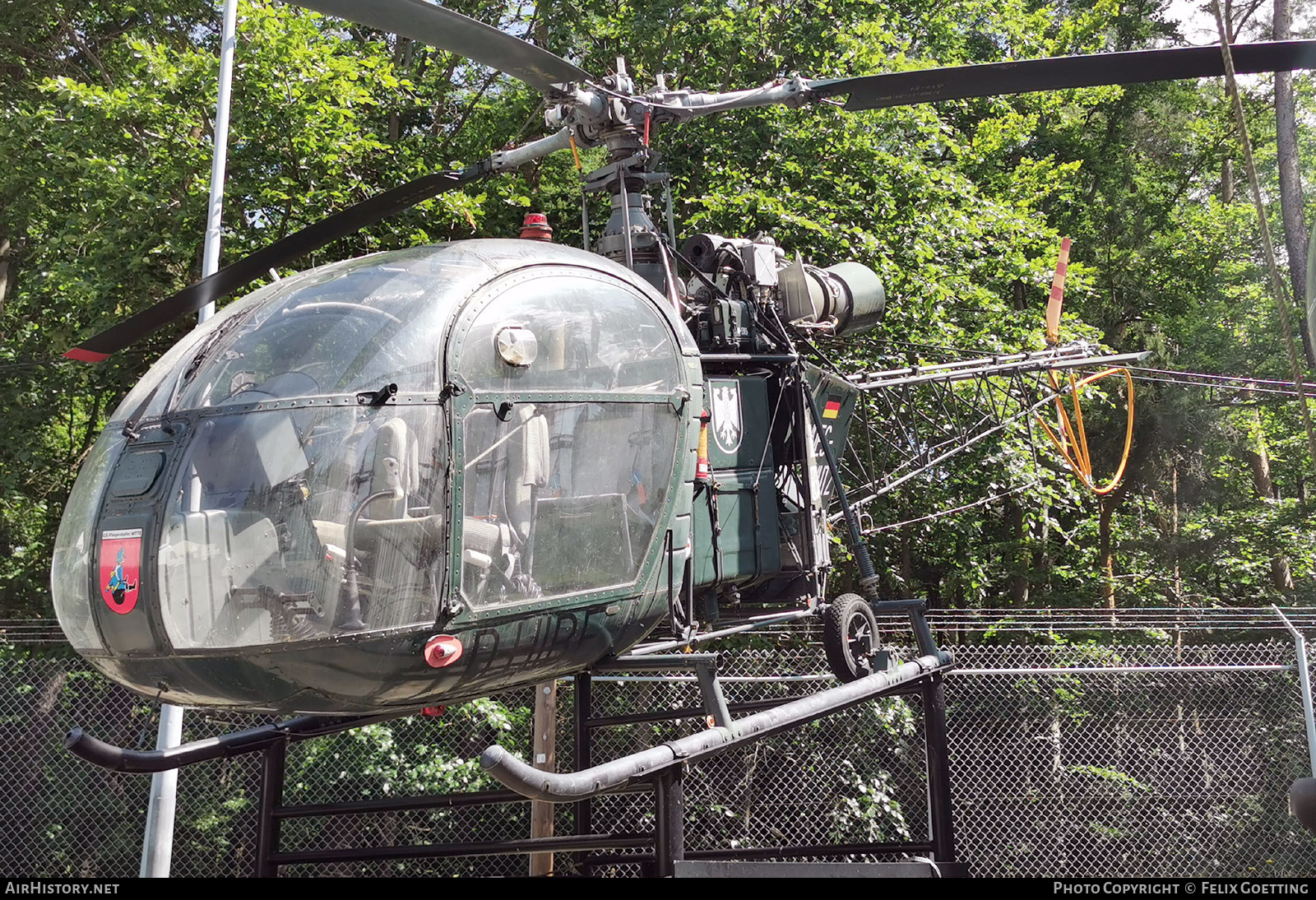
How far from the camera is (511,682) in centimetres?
365

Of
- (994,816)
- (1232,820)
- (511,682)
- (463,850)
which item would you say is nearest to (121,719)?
(463,850)

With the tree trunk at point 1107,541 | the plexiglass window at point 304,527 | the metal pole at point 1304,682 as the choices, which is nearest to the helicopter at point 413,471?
the plexiglass window at point 304,527

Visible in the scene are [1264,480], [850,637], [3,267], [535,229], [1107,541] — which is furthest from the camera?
[1264,480]

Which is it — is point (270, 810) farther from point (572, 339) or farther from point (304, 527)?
point (572, 339)

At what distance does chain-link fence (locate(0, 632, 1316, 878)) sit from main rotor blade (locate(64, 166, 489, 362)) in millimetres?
3829

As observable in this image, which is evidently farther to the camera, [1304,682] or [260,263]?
[1304,682]

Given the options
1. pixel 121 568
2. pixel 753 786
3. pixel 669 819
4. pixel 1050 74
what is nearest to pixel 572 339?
pixel 121 568

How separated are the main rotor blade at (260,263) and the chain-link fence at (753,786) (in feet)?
12.6

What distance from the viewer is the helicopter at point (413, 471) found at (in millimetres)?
3070

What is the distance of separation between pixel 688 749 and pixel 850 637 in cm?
174

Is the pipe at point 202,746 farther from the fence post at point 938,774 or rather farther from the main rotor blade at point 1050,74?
the main rotor blade at point 1050,74

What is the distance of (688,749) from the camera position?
12.0 ft

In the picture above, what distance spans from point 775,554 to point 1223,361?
13625 millimetres
